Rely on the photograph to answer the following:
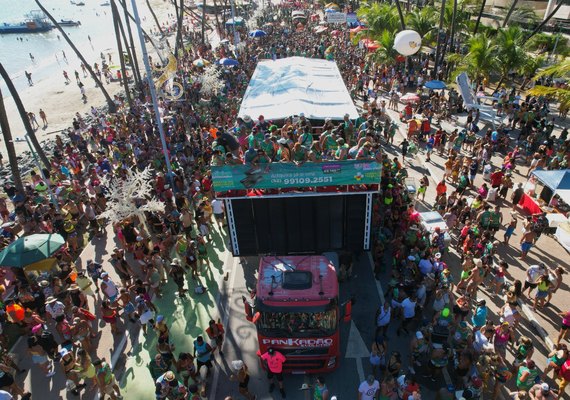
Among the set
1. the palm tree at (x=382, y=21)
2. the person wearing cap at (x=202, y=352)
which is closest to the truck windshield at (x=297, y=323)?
the person wearing cap at (x=202, y=352)

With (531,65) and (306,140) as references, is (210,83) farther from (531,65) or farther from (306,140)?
(531,65)

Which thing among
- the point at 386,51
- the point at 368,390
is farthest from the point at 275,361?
the point at 386,51

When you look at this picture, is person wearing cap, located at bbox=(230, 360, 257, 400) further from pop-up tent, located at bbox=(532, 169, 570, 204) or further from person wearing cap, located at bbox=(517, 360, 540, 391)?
pop-up tent, located at bbox=(532, 169, 570, 204)

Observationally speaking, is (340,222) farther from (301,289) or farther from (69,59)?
(69,59)

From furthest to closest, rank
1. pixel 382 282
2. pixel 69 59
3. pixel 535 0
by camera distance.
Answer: pixel 69 59, pixel 535 0, pixel 382 282

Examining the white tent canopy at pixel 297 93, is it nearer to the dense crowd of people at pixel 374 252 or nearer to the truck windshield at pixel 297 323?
the dense crowd of people at pixel 374 252

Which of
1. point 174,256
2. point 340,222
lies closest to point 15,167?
point 174,256
